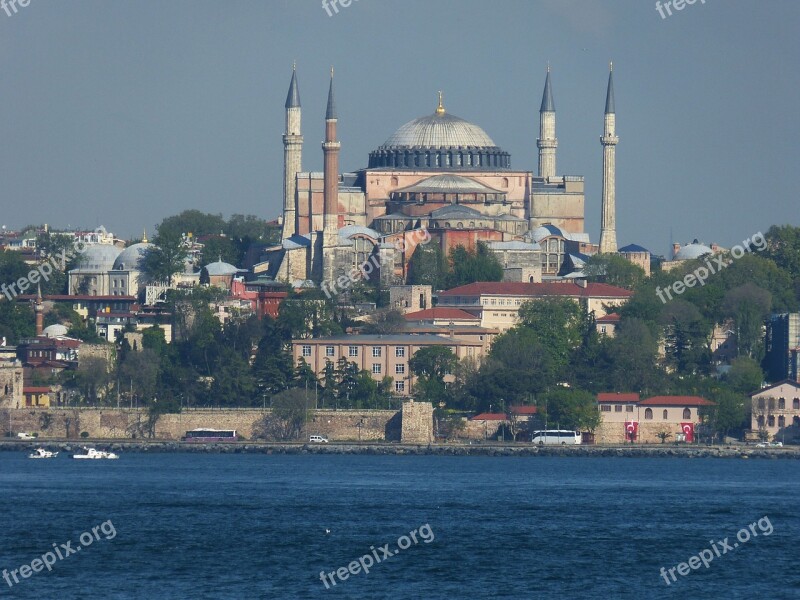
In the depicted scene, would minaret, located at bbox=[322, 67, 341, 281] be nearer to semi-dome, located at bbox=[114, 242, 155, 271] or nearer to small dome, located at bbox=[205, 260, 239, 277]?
small dome, located at bbox=[205, 260, 239, 277]

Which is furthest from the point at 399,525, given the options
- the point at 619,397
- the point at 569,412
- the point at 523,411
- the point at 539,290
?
the point at 539,290

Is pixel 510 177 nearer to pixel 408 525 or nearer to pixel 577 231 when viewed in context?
pixel 577 231

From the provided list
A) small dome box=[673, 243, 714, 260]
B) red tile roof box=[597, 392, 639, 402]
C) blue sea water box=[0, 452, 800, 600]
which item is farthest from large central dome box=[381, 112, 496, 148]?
blue sea water box=[0, 452, 800, 600]

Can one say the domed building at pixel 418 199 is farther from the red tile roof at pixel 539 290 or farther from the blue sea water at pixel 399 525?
the blue sea water at pixel 399 525

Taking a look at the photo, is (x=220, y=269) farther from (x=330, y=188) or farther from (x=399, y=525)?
(x=399, y=525)

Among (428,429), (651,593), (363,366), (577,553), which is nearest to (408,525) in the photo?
(577,553)

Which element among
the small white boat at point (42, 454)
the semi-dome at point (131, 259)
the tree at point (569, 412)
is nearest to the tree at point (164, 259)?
the semi-dome at point (131, 259)

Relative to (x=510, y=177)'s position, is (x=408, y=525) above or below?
below
